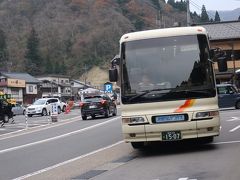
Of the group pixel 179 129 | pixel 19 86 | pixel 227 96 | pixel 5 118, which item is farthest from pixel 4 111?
pixel 19 86

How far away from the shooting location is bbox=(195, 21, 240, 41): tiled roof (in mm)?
58713

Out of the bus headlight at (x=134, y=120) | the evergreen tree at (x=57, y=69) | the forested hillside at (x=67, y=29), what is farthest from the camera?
the evergreen tree at (x=57, y=69)

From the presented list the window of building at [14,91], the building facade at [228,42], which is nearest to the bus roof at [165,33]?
the building facade at [228,42]

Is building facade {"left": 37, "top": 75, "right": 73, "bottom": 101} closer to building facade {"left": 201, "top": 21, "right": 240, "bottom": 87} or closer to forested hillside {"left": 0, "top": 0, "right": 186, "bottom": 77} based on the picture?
forested hillside {"left": 0, "top": 0, "right": 186, "bottom": 77}

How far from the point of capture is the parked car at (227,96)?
106 feet

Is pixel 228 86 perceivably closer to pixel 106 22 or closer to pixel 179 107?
pixel 179 107

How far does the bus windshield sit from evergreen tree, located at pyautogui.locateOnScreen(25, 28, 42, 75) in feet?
313

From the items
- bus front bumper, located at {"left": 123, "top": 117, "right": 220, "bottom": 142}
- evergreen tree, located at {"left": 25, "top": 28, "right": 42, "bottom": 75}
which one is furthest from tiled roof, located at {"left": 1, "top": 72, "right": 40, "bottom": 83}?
bus front bumper, located at {"left": 123, "top": 117, "right": 220, "bottom": 142}

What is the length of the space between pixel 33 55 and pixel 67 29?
11178 millimetres

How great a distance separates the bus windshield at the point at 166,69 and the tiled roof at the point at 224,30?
46277 millimetres

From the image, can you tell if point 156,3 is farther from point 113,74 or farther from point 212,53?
point 113,74

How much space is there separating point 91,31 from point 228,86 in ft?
268

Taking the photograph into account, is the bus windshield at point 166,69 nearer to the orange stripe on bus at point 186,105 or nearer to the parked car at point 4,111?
the orange stripe on bus at point 186,105

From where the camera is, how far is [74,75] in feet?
397
